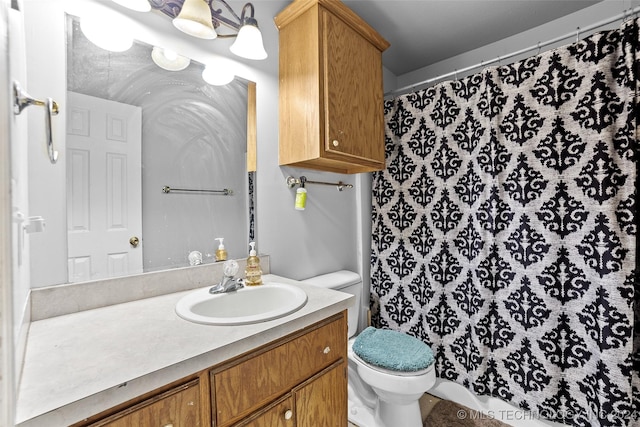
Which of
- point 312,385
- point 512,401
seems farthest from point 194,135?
point 512,401

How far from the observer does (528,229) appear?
148 centimetres

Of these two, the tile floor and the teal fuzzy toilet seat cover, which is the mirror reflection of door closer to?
the teal fuzzy toilet seat cover

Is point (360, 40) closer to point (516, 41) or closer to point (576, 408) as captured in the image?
point (516, 41)

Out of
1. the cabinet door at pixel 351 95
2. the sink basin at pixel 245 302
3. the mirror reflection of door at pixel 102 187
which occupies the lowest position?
the sink basin at pixel 245 302

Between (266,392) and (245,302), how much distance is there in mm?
403

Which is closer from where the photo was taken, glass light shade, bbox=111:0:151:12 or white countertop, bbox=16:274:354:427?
white countertop, bbox=16:274:354:427

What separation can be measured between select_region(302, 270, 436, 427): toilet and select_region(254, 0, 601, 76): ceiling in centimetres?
159

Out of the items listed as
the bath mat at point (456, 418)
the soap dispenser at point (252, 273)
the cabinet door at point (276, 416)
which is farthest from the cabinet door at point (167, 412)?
the bath mat at point (456, 418)

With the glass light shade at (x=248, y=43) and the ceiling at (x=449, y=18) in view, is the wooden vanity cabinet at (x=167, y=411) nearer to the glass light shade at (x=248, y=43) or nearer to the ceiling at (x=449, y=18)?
the glass light shade at (x=248, y=43)

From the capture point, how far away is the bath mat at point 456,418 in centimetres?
156

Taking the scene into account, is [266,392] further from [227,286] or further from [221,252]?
[221,252]

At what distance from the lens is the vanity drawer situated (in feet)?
2.32

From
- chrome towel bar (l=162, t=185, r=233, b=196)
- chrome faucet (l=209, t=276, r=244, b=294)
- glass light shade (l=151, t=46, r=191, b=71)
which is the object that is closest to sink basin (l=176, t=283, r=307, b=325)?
chrome faucet (l=209, t=276, r=244, b=294)

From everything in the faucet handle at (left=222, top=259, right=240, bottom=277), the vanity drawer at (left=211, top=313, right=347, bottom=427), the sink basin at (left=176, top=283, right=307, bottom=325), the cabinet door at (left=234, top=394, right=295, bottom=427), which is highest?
the faucet handle at (left=222, top=259, right=240, bottom=277)
